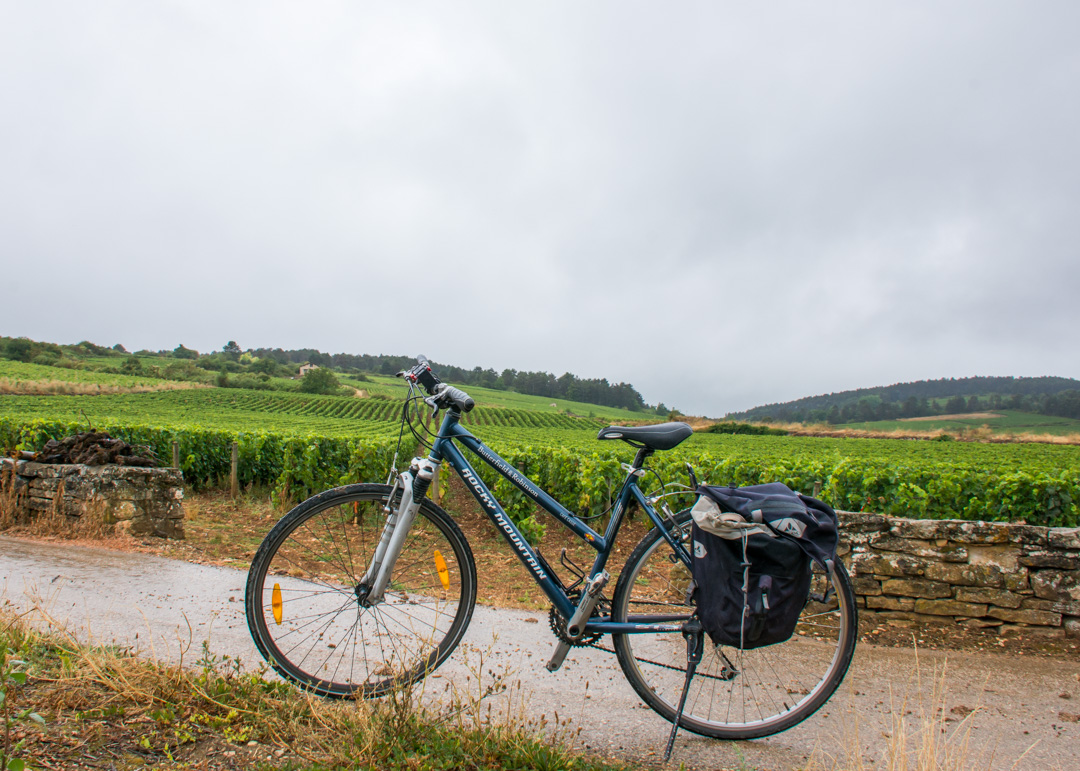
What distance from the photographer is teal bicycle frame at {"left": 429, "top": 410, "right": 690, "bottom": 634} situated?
106 inches

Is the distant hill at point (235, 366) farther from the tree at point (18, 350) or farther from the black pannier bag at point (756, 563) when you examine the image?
the black pannier bag at point (756, 563)

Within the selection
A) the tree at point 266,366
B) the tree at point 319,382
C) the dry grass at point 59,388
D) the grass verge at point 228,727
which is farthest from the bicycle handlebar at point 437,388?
the tree at point 266,366

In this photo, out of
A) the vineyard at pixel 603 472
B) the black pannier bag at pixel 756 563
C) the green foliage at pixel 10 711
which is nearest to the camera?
the green foliage at pixel 10 711

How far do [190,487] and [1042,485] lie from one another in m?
13.9

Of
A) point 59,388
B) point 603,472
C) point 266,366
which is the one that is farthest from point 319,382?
point 603,472

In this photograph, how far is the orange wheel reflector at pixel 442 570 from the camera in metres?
2.80

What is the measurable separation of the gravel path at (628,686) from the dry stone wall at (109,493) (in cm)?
166

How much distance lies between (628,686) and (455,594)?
112cm

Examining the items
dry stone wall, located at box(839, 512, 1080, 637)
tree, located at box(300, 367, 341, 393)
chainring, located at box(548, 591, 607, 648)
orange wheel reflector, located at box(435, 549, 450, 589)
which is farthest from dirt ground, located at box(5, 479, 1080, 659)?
tree, located at box(300, 367, 341, 393)

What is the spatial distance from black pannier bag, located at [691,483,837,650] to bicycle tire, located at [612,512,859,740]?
22 cm

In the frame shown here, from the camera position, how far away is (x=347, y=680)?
2771 millimetres

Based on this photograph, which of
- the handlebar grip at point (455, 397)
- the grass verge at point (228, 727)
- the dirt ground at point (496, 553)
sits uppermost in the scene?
the handlebar grip at point (455, 397)

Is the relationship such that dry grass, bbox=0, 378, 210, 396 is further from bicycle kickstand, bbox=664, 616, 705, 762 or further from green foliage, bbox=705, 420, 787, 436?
bicycle kickstand, bbox=664, 616, 705, 762

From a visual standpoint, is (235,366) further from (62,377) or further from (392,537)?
(392,537)
